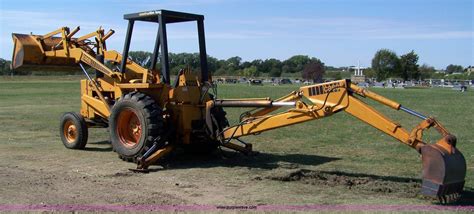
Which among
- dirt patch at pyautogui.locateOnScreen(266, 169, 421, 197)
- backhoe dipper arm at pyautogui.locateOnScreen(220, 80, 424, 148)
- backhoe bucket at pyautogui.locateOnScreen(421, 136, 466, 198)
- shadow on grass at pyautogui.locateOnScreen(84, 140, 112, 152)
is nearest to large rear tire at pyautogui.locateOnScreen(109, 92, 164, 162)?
backhoe dipper arm at pyautogui.locateOnScreen(220, 80, 424, 148)

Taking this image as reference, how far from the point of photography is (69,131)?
43.1ft

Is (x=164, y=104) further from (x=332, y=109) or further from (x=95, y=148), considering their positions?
(x=332, y=109)

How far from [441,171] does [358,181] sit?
1.95 m

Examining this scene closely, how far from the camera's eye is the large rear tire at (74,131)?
41.6 ft

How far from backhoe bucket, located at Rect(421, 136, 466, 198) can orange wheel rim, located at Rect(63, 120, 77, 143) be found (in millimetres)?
8323

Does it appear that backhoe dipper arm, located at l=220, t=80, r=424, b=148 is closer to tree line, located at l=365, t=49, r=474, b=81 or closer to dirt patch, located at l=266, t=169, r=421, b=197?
dirt patch, located at l=266, t=169, r=421, b=197

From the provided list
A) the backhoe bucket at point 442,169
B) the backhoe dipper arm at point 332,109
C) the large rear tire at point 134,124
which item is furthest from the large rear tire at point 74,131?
the backhoe bucket at point 442,169

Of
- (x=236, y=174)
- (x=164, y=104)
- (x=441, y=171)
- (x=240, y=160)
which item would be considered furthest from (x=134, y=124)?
(x=441, y=171)

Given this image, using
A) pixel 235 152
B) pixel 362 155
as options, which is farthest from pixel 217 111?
pixel 362 155

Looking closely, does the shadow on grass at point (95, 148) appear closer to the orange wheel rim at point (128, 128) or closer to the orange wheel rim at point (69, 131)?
the orange wheel rim at point (69, 131)

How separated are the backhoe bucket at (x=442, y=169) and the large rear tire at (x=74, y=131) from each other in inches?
310

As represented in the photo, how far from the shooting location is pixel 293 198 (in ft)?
25.5

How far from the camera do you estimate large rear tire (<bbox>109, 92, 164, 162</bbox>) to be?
10.2m

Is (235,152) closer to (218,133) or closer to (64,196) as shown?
(218,133)
